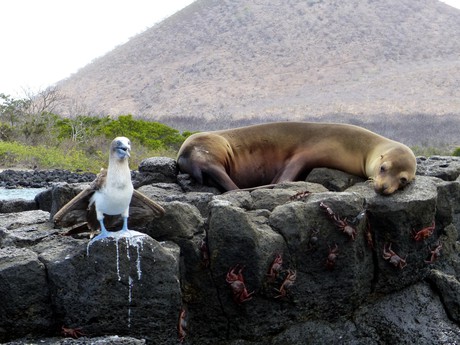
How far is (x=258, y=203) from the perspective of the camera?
676 centimetres

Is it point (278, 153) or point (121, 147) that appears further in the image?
point (278, 153)

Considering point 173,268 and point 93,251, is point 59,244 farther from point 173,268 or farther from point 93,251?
point 173,268

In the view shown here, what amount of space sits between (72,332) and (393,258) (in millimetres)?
2999

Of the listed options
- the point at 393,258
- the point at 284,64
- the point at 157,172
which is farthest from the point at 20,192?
the point at 284,64

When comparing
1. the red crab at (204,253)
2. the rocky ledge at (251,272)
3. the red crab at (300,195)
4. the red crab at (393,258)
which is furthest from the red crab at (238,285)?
the red crab at (393,258)

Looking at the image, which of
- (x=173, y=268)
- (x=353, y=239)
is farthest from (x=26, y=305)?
(x=353, y=239)

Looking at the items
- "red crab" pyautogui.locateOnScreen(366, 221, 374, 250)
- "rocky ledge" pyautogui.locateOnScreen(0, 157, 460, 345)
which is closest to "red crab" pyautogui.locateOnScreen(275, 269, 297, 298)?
"rocky ledge" pyautogui.locateOnScreen(0, 157, 460, 345)

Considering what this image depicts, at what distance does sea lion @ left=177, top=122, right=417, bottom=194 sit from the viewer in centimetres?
804

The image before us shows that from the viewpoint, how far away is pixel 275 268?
5.86m

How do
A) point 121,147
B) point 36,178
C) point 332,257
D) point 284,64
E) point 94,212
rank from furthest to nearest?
point 284,64, point 36,178, point 332,257, point 94,212, point 121,147

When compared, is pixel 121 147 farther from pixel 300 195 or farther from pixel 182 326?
pixel 300 195

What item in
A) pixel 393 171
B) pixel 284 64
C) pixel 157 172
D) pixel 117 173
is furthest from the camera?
pixel 284 64

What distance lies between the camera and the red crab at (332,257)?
622 cm

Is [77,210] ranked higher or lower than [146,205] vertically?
higher
